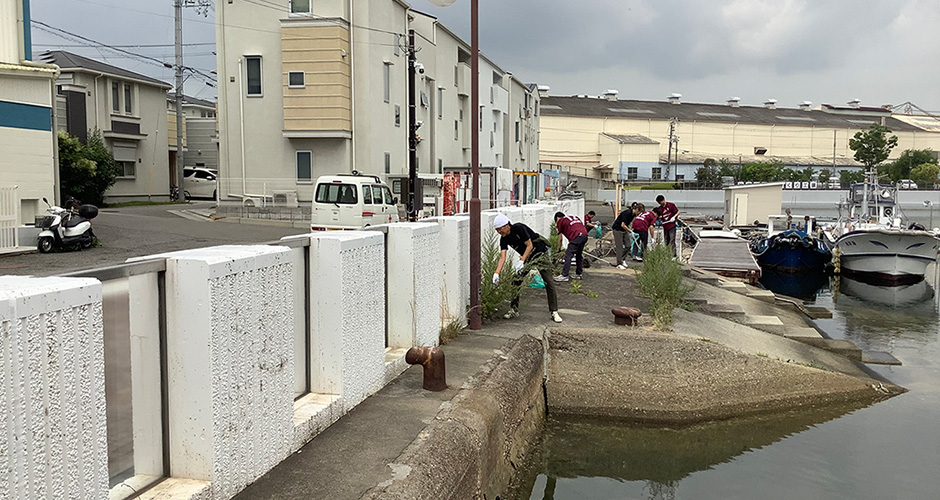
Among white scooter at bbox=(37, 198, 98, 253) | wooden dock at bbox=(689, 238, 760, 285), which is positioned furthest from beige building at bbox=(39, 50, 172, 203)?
wooden dock at bbox=(689, 238, 760, 285)

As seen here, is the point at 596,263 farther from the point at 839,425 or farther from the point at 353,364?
the point at 353,364

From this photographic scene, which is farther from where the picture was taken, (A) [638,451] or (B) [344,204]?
(B) [344,204]

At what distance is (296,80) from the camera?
95.2ft

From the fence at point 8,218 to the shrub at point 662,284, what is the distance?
13.7 metres

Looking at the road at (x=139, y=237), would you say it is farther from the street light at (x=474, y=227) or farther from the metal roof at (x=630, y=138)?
the metal roof at (x=630, y=138)

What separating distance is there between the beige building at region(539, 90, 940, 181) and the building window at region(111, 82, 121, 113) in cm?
4594

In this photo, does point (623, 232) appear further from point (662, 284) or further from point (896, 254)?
point (896, 254)

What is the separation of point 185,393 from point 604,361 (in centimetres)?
673

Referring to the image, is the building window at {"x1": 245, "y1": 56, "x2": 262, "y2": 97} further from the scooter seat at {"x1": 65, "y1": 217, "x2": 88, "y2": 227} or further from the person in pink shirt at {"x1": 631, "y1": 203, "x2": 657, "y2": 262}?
the person in pink shirt at {"x1": 631, "y1": 203, "x2": 657, "y2": 262}

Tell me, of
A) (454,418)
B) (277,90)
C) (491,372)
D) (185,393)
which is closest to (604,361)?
(491,372)

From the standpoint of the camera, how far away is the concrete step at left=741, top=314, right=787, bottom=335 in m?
14.0

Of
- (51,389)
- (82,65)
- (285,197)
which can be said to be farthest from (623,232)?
(82,65)

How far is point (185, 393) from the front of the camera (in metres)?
4.34

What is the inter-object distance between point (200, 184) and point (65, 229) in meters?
27.9
